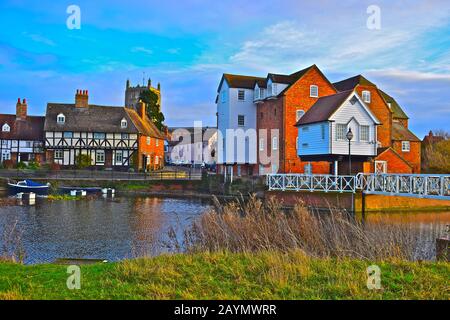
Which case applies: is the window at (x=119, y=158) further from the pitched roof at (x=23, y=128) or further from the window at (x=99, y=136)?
the pitched roof at (x=23, y=128)

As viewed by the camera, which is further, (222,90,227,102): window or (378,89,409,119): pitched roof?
(378,89,409,119): pitched roof

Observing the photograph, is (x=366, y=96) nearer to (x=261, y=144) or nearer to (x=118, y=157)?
(x=261, y=144)

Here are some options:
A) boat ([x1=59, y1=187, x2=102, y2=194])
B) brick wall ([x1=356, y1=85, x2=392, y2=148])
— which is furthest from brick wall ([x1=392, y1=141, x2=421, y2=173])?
boat ([x1=59, y1=187, x2=102, y2=194])

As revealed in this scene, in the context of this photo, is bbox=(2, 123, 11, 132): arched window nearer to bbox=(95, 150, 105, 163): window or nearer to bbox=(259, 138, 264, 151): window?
bbox=(95, 150, 105, 163): window

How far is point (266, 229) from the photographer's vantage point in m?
12.9

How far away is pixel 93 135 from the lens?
6159 centimetres

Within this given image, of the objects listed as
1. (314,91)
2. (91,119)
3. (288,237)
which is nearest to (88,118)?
(91,119)

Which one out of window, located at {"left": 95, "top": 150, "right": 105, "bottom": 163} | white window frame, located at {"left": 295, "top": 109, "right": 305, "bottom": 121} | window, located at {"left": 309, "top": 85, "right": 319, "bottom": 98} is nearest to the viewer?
white window frame, located at {"left": 295, "top": 109, "right": 305, "bottom": 121}

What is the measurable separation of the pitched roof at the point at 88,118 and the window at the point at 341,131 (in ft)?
117

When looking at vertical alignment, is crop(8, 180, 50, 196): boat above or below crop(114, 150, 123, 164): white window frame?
below

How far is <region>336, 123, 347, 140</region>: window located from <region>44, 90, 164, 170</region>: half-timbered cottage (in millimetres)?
35604

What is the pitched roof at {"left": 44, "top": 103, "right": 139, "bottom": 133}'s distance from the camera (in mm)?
61125
